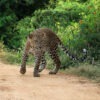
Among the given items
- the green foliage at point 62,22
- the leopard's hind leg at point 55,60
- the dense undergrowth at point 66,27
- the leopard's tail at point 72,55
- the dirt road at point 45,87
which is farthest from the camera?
the green foliage at point 62,22

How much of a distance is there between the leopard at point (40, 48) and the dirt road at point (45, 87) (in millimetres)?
284

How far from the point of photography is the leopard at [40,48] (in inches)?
459

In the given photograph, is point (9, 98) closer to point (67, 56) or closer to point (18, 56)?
point (67, 56)

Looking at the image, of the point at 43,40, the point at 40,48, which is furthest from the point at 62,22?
the point at 40,48

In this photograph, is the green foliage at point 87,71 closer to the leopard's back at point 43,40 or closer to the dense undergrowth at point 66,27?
the dense undergrowth at point 66,27

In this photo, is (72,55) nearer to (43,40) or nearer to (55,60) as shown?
(55,60)

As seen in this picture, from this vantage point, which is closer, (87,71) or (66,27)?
(87,71)

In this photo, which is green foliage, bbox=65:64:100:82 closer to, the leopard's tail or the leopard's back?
the leopard's tail

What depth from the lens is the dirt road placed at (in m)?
8.92

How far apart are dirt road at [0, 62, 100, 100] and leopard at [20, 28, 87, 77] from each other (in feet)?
0.93

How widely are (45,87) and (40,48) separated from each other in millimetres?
2112

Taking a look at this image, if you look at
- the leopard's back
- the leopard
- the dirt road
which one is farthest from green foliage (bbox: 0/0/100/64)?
the dirt road

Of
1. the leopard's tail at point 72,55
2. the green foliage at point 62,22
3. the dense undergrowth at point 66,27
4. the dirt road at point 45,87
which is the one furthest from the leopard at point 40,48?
→ the green foliage at point 62,22

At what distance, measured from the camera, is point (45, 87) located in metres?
9.81
